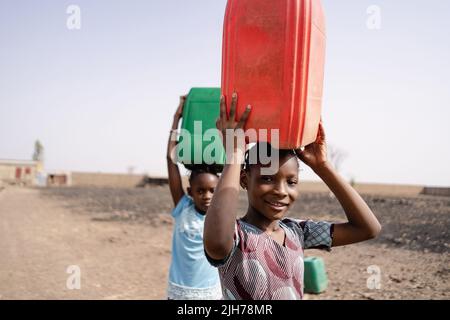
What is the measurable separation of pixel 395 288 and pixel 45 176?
116ft

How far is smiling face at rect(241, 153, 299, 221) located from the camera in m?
1.40

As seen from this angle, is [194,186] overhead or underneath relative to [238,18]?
underneath

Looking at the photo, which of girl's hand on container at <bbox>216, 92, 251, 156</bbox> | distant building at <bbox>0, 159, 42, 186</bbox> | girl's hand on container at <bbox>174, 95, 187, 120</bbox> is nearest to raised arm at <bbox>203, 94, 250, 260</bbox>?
girl's hand on container at <bbox>216, 92, 251, 156</bbox>

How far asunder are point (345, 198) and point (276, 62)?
2.04 ft

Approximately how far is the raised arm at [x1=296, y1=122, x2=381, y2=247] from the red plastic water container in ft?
0.80

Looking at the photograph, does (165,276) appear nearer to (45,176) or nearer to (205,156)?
(205,156)

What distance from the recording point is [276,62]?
4.18ft

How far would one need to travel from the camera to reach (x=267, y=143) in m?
1.41

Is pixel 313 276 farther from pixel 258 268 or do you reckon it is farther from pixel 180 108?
A: pixel 258 268

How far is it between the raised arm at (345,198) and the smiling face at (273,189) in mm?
186
